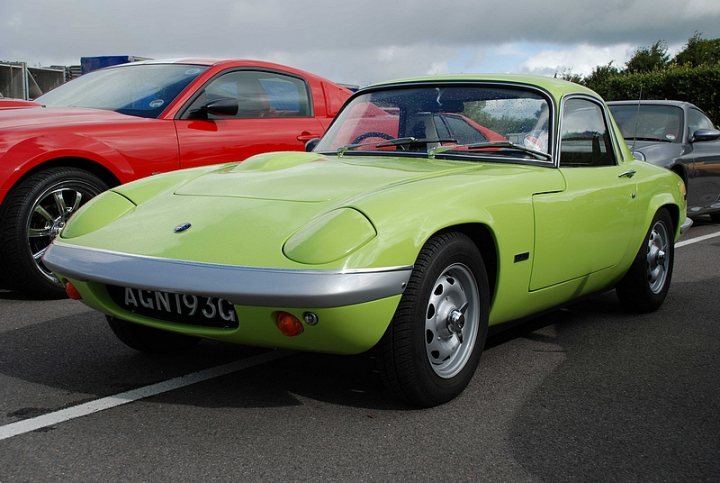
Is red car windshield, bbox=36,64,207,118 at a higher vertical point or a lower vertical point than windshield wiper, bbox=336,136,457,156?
higher

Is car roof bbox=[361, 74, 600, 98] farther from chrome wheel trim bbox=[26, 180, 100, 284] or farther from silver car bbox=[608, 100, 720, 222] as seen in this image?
silver car bbox=[608, 100, 720, 222]

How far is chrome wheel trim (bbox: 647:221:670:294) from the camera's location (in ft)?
16.9

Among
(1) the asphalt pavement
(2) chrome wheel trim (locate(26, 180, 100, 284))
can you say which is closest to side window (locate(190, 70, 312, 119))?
(2) chrome wheel trim (locate(26, 180, 100, 284))

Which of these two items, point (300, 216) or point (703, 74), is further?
point (703, 74)

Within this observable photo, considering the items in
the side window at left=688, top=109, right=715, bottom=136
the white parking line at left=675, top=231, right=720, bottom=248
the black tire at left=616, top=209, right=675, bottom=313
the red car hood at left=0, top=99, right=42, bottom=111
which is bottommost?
the white parking line at left=675, top=231, right=720, bottom=248

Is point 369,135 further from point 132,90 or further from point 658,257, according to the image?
point 132,90

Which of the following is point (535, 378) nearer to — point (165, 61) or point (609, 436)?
point (609, 436)

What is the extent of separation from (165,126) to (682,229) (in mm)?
3571

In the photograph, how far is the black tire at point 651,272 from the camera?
498cm

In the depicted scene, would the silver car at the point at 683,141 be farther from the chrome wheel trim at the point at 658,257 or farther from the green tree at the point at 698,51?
the green tree at the point at 698,51

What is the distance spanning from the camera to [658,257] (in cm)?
523

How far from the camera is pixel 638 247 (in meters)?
4.89

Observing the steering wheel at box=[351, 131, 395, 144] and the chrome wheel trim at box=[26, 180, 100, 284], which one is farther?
the chrome wheel trim at box=[26, 180, 100, 284]

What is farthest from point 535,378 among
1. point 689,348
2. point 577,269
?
point 689,348
